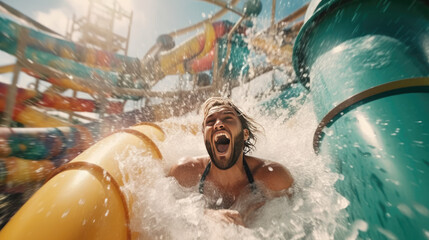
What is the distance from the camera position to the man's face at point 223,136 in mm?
2117

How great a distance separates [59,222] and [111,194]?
0.34 meters

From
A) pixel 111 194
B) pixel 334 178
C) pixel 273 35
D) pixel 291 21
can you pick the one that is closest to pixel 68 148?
pixel 111 194

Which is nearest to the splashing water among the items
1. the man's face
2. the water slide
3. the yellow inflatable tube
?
the yellow inflatable tube

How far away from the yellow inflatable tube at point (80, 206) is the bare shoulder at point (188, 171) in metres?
0.73

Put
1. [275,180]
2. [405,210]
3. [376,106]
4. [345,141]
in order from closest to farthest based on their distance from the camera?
[405,210] → [376,106] → [345,141] → [275,180]

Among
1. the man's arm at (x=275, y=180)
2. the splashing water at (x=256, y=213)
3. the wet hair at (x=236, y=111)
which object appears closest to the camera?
the splashing water at (x=256, y=213)

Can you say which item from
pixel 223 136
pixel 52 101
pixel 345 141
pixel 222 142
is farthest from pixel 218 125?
pixel 52 101

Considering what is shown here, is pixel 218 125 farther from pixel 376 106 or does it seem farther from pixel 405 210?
pixel 405 210

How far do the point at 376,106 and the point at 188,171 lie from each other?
1801 millimetres

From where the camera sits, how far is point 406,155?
4.23 feet

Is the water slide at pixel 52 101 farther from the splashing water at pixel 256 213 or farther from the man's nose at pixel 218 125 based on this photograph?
the man's nose at pixel 218 125

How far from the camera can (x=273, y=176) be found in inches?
81.2

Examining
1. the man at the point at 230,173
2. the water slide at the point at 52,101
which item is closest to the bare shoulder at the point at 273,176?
the man at the point at 230,173

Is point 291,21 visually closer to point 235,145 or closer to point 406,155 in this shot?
point 235,145
